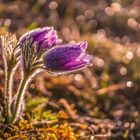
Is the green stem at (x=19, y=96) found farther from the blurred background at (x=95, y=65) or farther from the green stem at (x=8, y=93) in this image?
the blurred background at (x=95, y=65)

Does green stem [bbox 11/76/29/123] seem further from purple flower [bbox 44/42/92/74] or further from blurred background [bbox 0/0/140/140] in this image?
blurred background [bbox 0/0/140/140]

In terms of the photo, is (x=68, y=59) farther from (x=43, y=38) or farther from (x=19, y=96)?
(x=19, y=96)

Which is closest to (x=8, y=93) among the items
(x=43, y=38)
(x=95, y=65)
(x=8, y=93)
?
(x=8, y=93)

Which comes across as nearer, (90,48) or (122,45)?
(90,48)

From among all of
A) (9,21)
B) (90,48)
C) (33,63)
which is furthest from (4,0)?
(33,63)

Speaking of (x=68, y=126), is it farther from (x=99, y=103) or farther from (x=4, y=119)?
(x=99, y=103)

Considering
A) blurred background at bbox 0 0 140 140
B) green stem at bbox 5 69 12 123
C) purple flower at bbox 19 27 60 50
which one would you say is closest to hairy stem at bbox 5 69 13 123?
green stem at bbox 5 69 12 123
